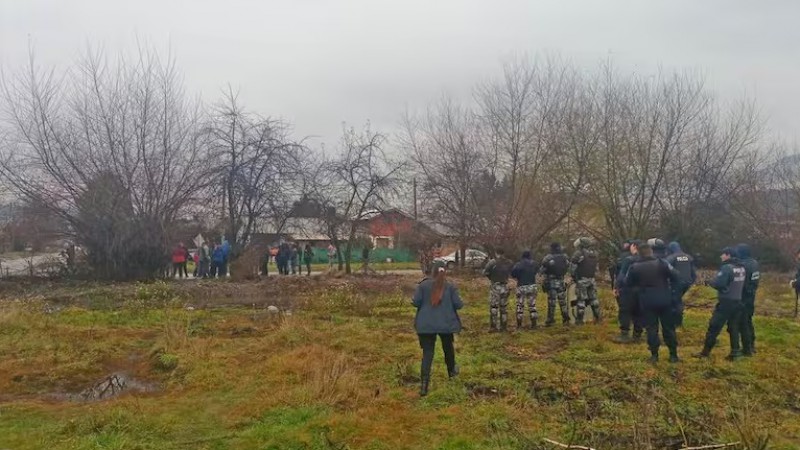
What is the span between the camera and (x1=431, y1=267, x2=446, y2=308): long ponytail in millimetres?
7684

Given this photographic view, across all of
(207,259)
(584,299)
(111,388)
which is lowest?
(111,388)

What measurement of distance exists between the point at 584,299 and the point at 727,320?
12.0 feet

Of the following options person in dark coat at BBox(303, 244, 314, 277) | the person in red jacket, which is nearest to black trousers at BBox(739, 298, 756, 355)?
the person in red jacket

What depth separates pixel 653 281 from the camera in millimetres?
8977

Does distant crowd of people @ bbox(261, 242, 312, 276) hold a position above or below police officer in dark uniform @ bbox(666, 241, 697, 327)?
above

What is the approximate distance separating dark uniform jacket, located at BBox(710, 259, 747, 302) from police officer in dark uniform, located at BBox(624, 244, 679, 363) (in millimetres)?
620

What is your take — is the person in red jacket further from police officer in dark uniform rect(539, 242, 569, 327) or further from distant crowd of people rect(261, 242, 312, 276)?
police officer in dark uniform rect(539, 242, 569, 327)

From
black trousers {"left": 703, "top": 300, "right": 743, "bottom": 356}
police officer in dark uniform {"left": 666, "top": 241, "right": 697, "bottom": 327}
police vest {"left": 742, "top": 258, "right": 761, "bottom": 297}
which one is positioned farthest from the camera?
police officer in dark uniform {"left": 666, "top": 241, "right": 697, "bottom": 327}

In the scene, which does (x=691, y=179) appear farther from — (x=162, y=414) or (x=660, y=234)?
(x=162, y=414)

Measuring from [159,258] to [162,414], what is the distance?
16.7 metres

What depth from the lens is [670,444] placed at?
5484 mm

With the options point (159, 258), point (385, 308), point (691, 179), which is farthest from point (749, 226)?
point (159, 258)

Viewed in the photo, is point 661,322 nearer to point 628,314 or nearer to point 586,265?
point 628,314

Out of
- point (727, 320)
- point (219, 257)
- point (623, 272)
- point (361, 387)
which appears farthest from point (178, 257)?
point (727, 320)
